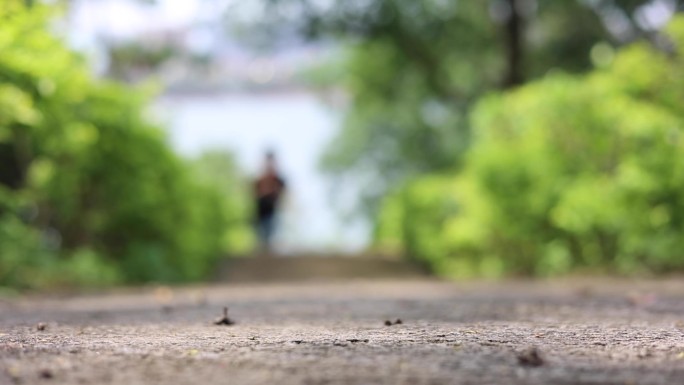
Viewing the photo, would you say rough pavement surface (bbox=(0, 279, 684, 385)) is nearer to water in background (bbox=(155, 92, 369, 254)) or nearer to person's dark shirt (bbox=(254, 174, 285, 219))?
person's dark shirt (bbox=(254, 174, 285, 219))

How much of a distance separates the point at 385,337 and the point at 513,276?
894 cm

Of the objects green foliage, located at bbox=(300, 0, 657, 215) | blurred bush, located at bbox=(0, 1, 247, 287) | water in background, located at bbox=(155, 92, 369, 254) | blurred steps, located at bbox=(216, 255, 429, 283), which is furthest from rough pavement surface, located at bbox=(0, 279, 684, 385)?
water in background, located at bbox=(155, 92, 369, 254)

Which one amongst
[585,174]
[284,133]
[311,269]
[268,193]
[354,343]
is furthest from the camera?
[284,133]

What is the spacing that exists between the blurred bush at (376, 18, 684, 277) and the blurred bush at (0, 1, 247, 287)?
3.76 meters

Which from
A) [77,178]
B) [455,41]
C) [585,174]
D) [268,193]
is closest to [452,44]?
[455,41]

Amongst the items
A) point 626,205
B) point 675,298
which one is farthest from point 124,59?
point 675,298

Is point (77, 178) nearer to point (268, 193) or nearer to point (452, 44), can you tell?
point (268, 193)

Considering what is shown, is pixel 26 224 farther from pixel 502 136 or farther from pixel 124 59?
pixel 124 59

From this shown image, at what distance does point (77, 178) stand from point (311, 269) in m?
5.37

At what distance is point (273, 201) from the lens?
715 inches

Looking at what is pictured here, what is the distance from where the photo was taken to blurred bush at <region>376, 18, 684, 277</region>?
33.8 ft

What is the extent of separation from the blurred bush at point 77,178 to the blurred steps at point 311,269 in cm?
133

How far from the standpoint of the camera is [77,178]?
11.2m

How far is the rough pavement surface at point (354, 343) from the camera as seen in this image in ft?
9.75
